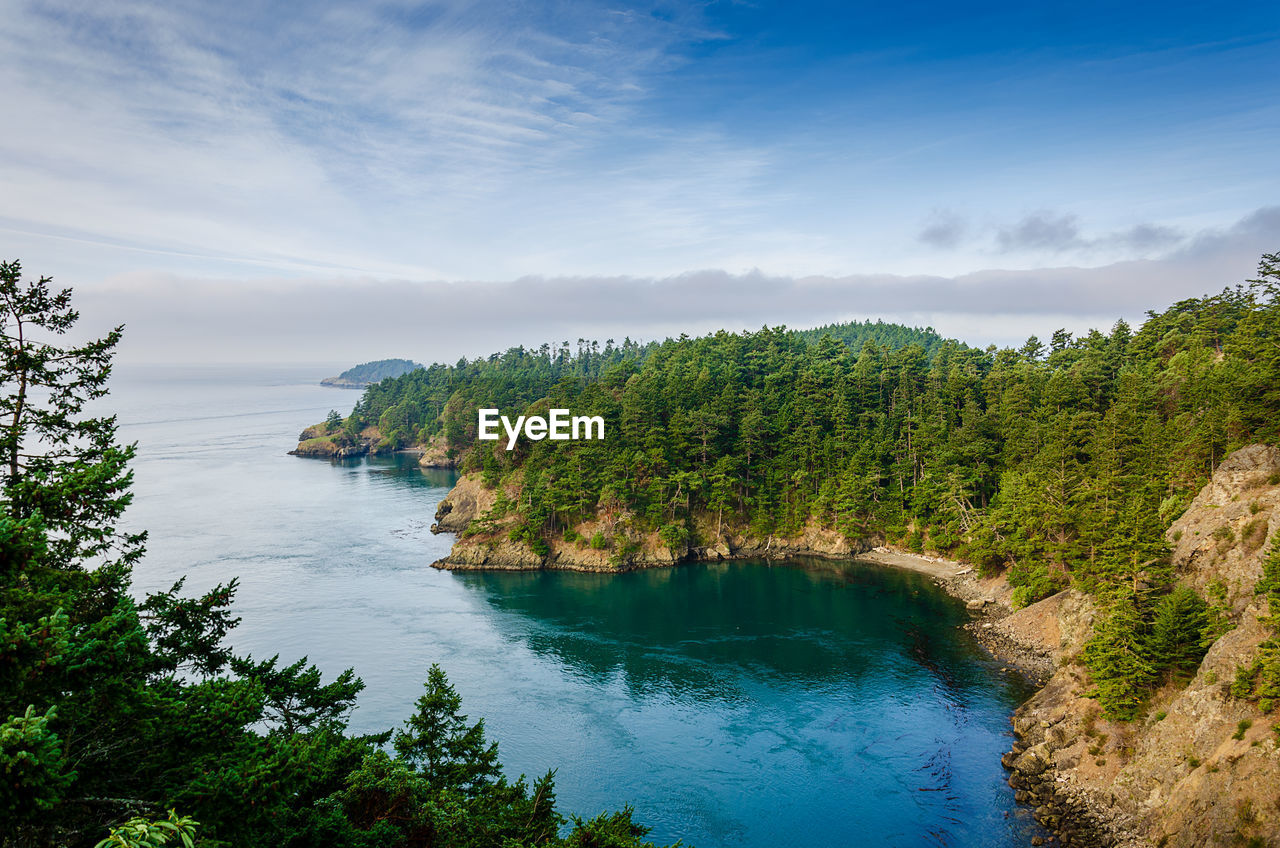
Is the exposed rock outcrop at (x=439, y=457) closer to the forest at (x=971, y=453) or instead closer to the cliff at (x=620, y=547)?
the forest at (x=971, y=453)

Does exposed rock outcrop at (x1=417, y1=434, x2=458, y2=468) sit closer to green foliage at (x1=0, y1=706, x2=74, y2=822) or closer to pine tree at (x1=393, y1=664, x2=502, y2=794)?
pine tree at (x1=393, y1=664, x2=502, y2=794)

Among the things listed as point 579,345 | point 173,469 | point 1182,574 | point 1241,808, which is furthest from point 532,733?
point 579,345

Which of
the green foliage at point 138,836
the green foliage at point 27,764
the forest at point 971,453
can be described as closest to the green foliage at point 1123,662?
the forest at point 971,453

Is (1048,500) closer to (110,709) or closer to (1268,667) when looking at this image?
(1268,667)

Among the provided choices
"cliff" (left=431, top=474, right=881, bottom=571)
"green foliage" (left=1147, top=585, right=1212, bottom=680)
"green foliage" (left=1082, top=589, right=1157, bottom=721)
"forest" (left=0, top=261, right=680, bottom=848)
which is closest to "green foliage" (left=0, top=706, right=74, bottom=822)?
"forest" (left=0, top=261, right=680, bottom=848)

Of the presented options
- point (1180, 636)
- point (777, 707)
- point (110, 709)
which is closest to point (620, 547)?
point (777, 707)

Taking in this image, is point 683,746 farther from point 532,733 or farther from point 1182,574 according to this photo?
point 1182,574
